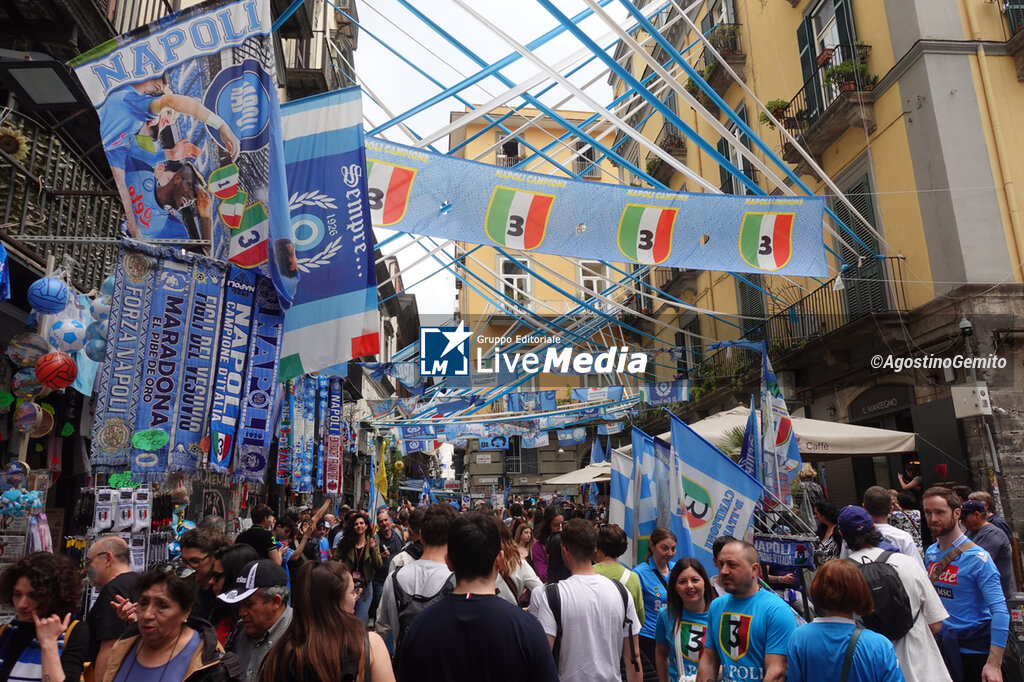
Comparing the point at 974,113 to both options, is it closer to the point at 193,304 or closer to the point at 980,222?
the point at 980,222

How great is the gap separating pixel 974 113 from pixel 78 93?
12889 mm

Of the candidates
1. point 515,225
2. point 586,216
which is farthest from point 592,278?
point 515,225

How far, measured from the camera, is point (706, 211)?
9.05m

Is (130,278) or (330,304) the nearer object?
(130,278)

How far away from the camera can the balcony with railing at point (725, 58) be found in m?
18.4

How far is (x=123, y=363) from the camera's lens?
5.39 m

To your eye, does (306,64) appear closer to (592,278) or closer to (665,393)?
(592,278)

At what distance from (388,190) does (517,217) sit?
1.49 metres

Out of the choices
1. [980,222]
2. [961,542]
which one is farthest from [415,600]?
[980,222]

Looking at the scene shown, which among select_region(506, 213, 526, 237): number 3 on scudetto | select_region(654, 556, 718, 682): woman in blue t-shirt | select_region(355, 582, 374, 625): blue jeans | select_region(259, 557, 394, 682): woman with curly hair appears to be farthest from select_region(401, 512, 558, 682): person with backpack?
select_region(506, 213, 526, 237): number 3 on scudetto

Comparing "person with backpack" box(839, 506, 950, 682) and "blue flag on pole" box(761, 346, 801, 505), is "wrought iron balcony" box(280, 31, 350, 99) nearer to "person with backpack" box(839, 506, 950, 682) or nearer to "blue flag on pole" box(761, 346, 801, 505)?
"blue flag on pole" box(761, 346, 801, 505)

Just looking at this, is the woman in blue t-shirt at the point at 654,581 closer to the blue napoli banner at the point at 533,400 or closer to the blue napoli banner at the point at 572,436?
the blue napoli banner at the point at 533,400

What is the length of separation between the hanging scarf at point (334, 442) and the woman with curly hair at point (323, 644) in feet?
42.6

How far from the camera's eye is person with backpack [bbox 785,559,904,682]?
3143 millimetres
